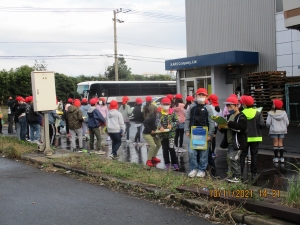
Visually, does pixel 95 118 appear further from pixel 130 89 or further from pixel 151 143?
pixel 130 89

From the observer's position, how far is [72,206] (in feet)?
21.7

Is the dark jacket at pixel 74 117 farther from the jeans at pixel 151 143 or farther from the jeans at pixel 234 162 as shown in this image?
the jeans at pixel 234 162

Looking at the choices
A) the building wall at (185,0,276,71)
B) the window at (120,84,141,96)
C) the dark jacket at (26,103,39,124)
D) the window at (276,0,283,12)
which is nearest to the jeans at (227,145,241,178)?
the dark jacket at (26,103,39,124)

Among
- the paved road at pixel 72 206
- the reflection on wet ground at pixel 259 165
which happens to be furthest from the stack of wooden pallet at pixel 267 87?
the paved road at pixel 72 206

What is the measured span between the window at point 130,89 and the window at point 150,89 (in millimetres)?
604

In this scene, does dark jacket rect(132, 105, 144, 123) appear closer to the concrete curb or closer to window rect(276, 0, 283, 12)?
the concrete curb

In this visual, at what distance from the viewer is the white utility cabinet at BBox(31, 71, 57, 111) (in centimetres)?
1158

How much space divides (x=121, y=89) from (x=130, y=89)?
1068 mm

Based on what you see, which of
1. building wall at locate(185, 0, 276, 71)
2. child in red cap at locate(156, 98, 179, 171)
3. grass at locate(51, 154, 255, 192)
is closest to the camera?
grass at locate(51, 154, 255, 192)

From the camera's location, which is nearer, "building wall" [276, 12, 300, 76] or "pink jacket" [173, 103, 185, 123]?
"pink jacket" [173, 103, 185, 123]

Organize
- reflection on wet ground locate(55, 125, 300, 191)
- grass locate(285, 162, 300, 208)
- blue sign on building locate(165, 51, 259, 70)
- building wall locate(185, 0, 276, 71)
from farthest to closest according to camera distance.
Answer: blue sign on building locate(165, 51, 259, 70) < building wall locate(185, 0, 276, 71) < reflection on wet ground locate(55, 125, 300, 191) < grass locate(285, 162, 300, 208)

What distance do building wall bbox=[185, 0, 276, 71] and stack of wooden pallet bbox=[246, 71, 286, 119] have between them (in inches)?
107

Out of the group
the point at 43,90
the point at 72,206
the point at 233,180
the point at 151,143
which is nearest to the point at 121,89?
the point at 43,90

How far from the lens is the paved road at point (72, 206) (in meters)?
5.86
